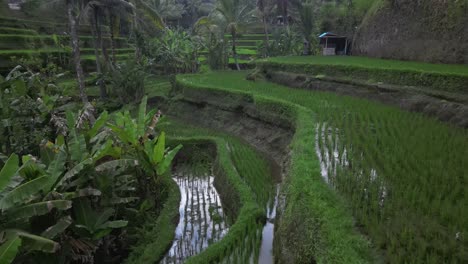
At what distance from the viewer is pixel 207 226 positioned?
520 cm

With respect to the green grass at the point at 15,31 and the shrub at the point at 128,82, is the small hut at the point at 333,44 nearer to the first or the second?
the shrub at the point at 128,82

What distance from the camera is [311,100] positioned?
941 cm

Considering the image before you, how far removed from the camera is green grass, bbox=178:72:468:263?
9.17 feet

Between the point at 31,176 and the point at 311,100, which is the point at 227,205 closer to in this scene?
the point at 31,176

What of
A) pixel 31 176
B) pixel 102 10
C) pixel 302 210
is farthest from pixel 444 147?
pixel 102 10

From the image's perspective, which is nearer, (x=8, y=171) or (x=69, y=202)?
(x=8, y=171)

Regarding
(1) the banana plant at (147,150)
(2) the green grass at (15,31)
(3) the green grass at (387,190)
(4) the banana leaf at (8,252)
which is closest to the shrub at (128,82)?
(2) the green grass at (15,31)

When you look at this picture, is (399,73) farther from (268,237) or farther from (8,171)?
(8,171)

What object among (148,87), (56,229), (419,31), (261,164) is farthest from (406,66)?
(148,87)

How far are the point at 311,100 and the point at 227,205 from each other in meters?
4.69

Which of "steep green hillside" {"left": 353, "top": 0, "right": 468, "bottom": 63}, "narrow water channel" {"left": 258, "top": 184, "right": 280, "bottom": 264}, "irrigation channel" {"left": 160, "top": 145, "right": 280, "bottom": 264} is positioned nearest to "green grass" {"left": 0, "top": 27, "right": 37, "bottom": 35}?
"irrigation channel" {"left": 160, "top": 145, "right": 280, "bottom": 264}

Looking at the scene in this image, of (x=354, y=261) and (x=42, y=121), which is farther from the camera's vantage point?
(x=42, y=121)

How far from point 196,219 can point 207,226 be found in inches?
12.9

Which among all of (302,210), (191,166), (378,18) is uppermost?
(378,18)
